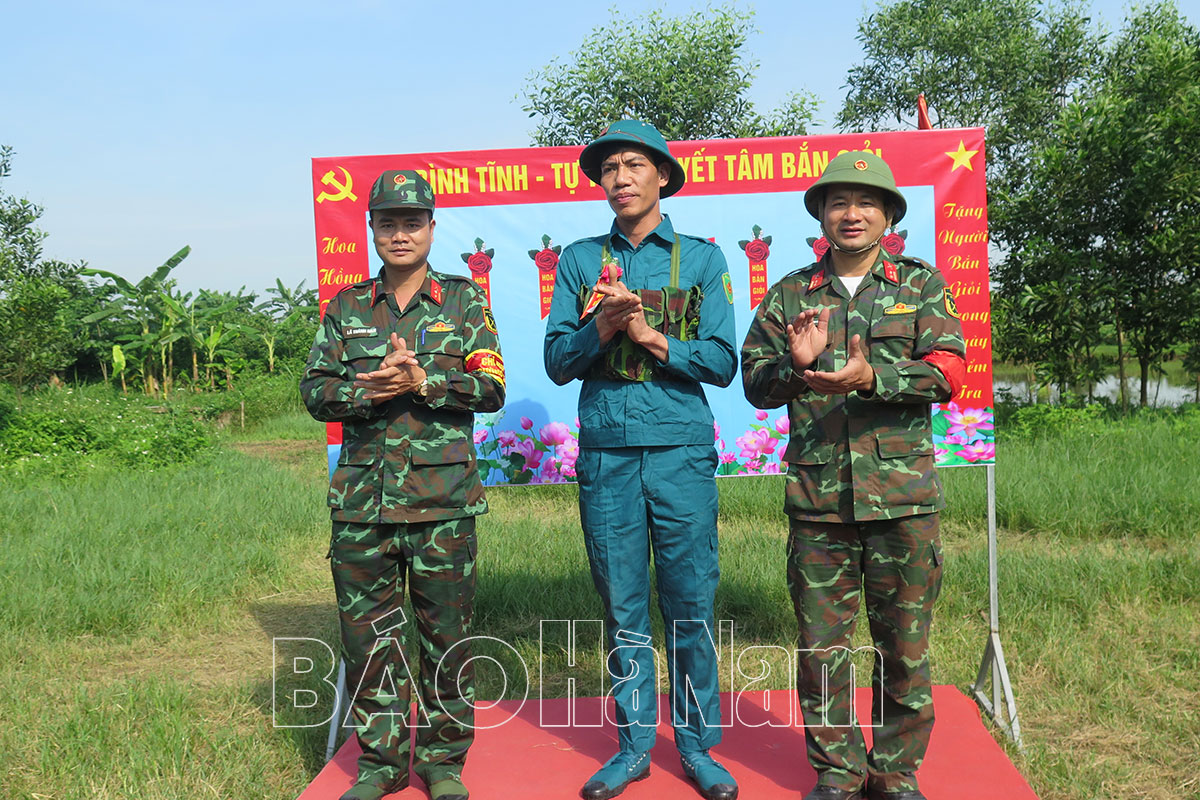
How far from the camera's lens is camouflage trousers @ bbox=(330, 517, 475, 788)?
2.87 meters

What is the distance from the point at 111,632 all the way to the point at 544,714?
9.26ft

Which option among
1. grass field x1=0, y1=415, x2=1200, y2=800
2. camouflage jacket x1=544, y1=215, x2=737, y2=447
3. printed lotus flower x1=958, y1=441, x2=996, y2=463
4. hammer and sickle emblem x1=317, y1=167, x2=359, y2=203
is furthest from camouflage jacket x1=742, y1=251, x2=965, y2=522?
hammer and sickle emblem x1=317, y1=167, x2=359, y2=203

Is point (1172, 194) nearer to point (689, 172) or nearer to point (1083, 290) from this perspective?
point (1083, 290)

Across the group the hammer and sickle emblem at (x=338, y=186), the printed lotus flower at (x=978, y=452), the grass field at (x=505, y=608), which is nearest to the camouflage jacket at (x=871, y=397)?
the printed lotus flower at (x=978, y=452)

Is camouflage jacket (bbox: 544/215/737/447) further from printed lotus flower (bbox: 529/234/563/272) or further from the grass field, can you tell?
the grass field

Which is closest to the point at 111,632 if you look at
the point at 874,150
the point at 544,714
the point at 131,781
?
the point at 131,781

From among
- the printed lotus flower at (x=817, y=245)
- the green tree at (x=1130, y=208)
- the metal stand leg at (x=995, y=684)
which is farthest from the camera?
the green tree at (x=1130, y=208)

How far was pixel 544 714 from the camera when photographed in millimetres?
3574

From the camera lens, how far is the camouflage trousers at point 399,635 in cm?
287

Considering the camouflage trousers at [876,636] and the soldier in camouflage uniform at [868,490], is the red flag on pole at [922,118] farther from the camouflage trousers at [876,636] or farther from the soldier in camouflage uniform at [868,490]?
the camouflage trousers at [876,636]

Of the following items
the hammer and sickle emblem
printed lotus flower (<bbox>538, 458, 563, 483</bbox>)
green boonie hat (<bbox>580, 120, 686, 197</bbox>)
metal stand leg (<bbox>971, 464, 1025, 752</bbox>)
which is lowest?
metal stand leg (<bbox>971, 464, 1025, 752</bbox>)

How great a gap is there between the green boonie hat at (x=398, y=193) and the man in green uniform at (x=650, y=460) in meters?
0.61

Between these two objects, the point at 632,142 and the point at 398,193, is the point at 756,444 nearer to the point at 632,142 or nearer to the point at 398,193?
the point at 632,142

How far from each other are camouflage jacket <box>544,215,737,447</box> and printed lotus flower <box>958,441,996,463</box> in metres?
1.56
